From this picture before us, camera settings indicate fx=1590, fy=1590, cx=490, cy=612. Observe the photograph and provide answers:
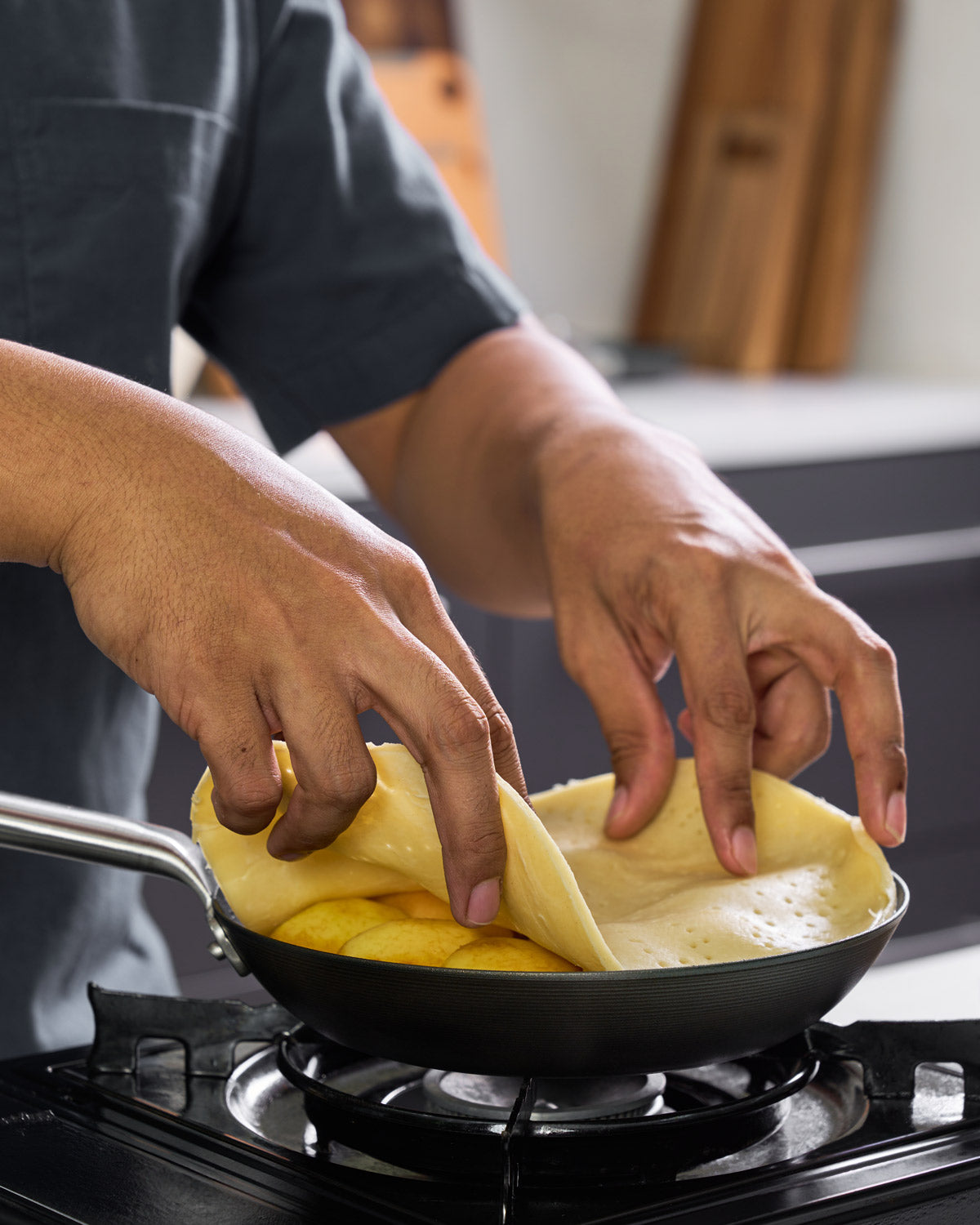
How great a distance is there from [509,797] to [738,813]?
0.21 meters

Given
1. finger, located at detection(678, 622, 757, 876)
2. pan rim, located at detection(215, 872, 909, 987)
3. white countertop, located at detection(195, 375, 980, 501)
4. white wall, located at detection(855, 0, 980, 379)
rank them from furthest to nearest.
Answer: white wall, located at detection(855, 0, 980, 379)
white countertop, located at detection(195, 375, 980, 501)
finger, located at detection(678, 622, 757, 876)
pan rim, located at detection(215, 872, 909, 987)

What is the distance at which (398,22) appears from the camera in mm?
2318

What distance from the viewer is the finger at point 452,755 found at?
1.72ft

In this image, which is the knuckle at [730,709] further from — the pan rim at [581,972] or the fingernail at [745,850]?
the pan rim at [581,972]

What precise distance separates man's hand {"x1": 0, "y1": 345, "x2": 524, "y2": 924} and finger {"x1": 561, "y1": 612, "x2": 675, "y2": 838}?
22cm

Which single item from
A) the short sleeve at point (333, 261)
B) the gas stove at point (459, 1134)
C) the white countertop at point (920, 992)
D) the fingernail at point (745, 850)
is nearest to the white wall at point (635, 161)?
the short sleeve at point (333, 261)

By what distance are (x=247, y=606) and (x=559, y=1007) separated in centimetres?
17

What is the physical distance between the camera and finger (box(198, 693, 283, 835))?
529 mm

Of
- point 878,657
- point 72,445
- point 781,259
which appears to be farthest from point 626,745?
point 781,259

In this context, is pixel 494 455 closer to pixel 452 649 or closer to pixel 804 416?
pixel 452 649

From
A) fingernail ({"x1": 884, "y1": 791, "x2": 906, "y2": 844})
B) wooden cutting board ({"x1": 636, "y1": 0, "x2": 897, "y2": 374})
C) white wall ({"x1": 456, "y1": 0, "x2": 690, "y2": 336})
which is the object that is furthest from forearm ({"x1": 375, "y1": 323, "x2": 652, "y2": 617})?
white wall ({"x1": 456, "y1": 0, "x2": 690, "y2": 336})

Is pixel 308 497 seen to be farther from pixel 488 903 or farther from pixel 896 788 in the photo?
pixel 896 788

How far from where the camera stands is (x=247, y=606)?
0.53m

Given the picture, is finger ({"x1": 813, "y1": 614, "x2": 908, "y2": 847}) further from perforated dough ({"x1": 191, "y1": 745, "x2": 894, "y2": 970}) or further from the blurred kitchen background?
the blurred kitchen background
